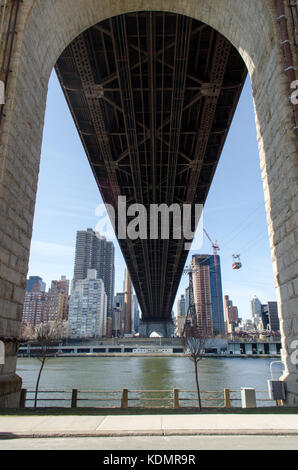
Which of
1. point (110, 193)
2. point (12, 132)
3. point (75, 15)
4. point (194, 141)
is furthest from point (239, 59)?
point (110, 193)

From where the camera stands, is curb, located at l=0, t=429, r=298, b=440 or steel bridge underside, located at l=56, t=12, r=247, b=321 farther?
steel bridge underside, located at l=56, t=12, r=247, b=321

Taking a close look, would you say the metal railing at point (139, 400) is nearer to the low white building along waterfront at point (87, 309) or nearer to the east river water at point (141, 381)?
the east river water at point (141, 381)

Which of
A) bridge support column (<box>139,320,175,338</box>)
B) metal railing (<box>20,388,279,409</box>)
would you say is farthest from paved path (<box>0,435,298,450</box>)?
bridge support column (<box>139,320,175,338</box>)

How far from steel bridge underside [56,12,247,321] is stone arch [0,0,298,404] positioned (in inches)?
115

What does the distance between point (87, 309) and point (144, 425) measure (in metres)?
163

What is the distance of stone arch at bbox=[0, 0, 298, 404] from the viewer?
7922mm

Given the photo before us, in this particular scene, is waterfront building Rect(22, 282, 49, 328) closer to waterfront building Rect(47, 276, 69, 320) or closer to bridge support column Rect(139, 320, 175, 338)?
waterfront building Rect(47, 276, 69, 320)

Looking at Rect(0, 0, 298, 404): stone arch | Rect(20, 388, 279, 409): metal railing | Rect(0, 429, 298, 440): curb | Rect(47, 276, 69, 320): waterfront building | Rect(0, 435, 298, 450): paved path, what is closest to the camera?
Rect(0, 435, 298, 450): paved path

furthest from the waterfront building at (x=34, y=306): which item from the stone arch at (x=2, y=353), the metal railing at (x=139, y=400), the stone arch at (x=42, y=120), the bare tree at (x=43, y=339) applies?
the stone arch at (x=2, y=353)

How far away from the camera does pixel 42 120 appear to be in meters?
9.98

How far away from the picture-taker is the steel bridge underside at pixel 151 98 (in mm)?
13906

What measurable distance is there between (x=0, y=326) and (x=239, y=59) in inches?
590

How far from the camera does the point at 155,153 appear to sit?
22.6 metres

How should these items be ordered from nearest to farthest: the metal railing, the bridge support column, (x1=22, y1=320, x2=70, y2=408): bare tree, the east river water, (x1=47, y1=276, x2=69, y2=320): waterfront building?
the metal railing < (x1=22, y1=320, x2=70, y2=408): bare tree < the east river water < the bridge support column < (x1=47, y1=276, x2=69, y2=320): waterfront building
